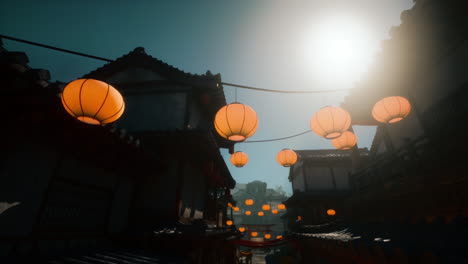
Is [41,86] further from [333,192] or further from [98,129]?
[333,192]

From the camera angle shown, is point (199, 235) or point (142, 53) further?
point (142, 53)

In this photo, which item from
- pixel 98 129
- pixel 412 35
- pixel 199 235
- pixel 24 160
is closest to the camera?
pixel 24 160

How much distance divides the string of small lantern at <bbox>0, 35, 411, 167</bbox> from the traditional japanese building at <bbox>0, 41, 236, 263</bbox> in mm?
362

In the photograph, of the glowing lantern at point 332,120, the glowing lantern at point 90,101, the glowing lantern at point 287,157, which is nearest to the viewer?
the glowing lantern at point 90,101

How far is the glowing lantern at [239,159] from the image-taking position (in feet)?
34.6

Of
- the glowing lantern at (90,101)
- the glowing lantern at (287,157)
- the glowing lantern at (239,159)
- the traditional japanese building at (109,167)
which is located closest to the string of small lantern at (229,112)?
the glowing lantern at (90,101)

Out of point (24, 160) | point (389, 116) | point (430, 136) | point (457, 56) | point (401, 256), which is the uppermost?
point (457, 56)

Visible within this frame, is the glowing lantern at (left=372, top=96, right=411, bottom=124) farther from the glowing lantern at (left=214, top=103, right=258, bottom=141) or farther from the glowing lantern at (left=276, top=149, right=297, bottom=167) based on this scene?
the glowing lantern at (left=214, top=103, right=258, bottom=141)

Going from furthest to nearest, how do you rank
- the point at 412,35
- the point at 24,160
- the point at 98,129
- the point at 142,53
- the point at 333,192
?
the point at 333,192 < the point at 142,53 < the point at 412,35 < the point at 98,129 < the point at 24,160

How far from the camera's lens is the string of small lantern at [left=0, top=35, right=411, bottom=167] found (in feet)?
11.8

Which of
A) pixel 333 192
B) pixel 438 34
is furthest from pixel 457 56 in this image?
pixel 333 192

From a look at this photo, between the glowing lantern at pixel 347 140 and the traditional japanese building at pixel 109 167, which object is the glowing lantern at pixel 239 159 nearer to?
the traditional japanese building at pixel 109 167

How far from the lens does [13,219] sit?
373 centimetres

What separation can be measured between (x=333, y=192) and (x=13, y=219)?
85.5ft
